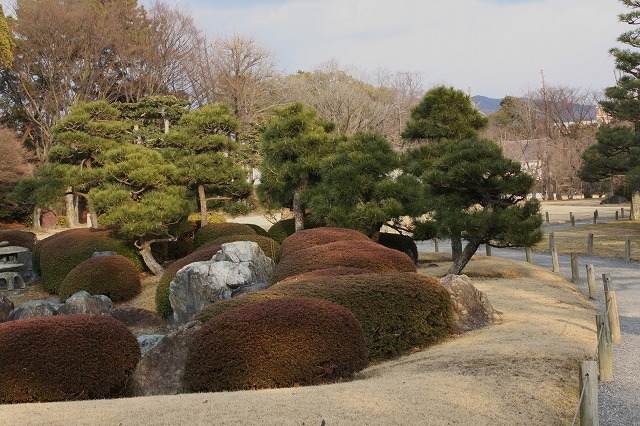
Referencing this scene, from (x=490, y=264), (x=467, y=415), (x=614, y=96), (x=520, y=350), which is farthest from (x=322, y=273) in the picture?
(x=614, y=96)

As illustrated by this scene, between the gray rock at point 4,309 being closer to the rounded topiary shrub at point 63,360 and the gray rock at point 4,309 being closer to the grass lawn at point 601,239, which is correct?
the rounded topiary shrub at point 63,360

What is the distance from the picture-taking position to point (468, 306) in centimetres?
955

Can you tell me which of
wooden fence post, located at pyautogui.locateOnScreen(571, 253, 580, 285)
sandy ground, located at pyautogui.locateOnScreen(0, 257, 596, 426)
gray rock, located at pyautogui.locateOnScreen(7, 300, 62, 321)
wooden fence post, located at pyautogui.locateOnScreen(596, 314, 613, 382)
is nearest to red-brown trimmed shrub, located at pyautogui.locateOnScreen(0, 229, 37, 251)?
gray rock, located at pyautogui.locateOnScreen(7, 300, 62, 321)

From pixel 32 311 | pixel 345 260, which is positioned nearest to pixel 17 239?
pixel 32 311

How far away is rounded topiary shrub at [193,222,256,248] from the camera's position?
17.9m

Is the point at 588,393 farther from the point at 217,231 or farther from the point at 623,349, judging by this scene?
the point at 217,231

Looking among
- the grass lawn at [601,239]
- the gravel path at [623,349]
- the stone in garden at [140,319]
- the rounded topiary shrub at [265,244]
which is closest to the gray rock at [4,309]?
the stone in garden at [140,319]

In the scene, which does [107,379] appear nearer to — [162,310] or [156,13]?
[162,310]

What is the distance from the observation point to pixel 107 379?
22.1ft

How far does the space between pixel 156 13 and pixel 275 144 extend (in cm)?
3211

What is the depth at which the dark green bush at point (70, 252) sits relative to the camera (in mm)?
17953

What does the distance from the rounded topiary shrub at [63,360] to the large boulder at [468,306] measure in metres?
4.66

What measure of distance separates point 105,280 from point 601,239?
62.4 feet

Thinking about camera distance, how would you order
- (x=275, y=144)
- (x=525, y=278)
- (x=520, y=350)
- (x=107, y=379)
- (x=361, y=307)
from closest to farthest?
1. (x=107, y=379)
2. (x=520, y=350)
3. (x=361, y=307)
4. (x=525, y=278)
5. (x=275, y=144)
